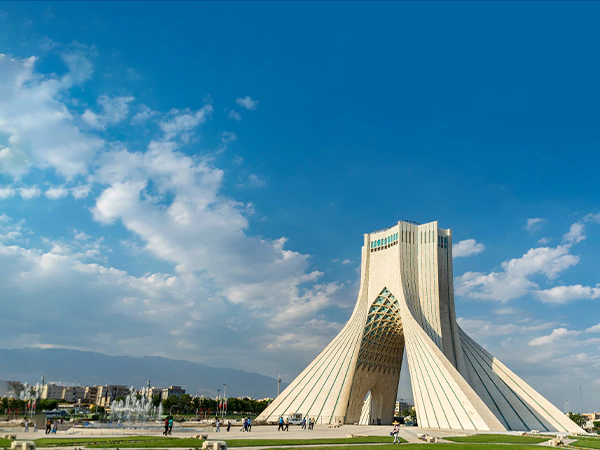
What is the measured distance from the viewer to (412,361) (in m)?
32.5

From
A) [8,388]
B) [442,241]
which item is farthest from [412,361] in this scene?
[8,388]

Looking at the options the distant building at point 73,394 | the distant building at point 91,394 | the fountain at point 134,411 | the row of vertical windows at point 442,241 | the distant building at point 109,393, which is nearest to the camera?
the row of vertical windows at point 442,241

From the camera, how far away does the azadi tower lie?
2983cm

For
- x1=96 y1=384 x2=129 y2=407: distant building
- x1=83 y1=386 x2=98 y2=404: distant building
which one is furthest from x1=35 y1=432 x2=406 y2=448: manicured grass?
x1=83 y1=386 x2=98 y2=404: distant building

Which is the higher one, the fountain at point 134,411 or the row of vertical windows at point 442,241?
the row of vertical windows at point 442,241

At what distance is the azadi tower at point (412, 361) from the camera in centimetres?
2983

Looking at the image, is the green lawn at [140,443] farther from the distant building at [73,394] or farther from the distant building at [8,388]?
the distant building at [73,394]

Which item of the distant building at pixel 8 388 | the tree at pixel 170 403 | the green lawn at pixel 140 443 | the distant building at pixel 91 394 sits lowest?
the distant building at pixel 91 394

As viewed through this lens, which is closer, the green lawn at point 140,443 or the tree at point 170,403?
the green lawn at point 140,443

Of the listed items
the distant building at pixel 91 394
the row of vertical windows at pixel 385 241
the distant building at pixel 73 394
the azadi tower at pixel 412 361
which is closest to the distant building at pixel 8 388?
the azadi tower at pixel 412 361

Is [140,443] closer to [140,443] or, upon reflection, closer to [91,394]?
[140,443]

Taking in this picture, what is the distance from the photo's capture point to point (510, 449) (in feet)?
48.6

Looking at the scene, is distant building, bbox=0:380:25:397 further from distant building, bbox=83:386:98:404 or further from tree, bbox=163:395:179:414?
distant building, bbox=83:386:98:404

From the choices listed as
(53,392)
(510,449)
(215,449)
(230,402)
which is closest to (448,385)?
(510,449)
